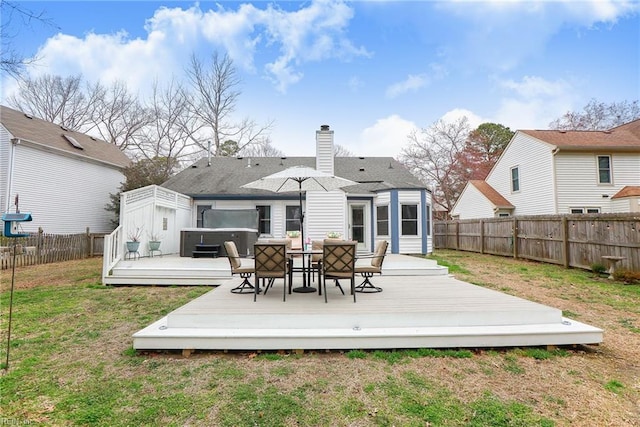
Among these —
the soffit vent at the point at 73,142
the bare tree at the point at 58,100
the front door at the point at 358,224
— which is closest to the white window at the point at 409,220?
the front door at the point at 358,224

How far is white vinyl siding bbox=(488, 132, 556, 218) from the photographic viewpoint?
14.4 metres

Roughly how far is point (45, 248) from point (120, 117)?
52.6 feet

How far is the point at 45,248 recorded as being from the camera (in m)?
11.0

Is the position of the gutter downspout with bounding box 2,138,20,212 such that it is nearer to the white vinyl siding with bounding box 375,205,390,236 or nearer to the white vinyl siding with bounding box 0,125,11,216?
the white vinyl siding with bounding box 0,125,11,216

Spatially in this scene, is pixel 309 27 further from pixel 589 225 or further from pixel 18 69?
pixel 589 225

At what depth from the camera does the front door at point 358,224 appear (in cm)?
1241

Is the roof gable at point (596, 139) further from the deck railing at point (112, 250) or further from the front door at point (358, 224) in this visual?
the deck railing at point (112, 250)

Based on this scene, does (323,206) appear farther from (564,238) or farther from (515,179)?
(515,179)

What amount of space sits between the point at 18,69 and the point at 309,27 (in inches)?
368

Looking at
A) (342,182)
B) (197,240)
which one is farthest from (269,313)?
(197,240)

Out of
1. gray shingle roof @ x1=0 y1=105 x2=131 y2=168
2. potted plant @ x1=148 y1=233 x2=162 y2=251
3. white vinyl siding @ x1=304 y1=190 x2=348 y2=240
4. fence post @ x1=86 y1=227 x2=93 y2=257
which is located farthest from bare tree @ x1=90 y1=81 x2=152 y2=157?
white vinyl siding @ x1=304 y1=190 x2=348 y2=240

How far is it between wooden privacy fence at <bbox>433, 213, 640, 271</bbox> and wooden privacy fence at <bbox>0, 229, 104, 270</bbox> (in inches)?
665

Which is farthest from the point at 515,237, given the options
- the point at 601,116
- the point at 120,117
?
the point at 120,117

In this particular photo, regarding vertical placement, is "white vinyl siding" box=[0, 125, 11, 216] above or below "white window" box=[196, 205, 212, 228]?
above
